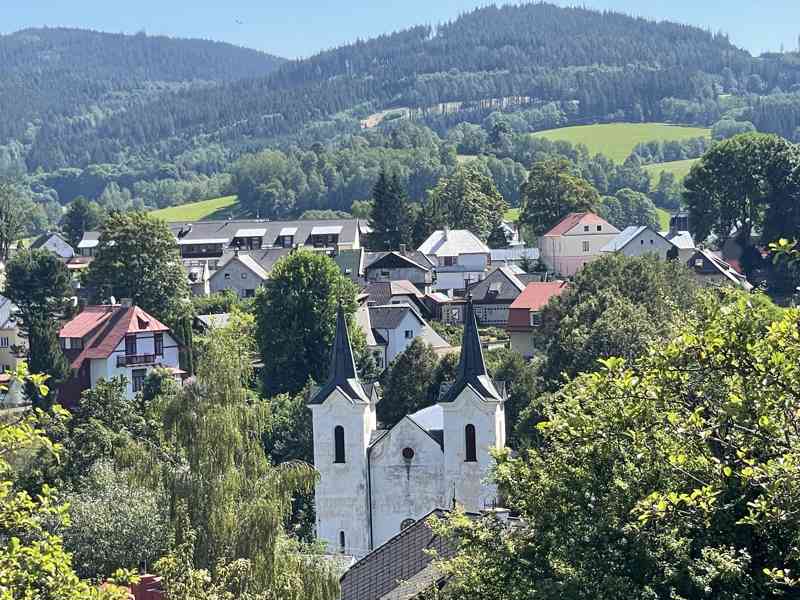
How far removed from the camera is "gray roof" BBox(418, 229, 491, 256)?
99875mm

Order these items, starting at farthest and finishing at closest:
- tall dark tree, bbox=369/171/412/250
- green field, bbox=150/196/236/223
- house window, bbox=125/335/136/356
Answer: green field, bbox=150/196/236/223
tall dark tree, bbox=369/171/412/250
house window, bbox=125/335/136/356

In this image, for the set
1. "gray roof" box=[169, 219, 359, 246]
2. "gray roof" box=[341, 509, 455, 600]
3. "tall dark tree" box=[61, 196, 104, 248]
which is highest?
"gray roof" box=[341, 509, 455, 600]

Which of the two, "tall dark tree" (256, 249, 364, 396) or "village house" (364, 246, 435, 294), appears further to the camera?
"village house" (364, 246, 435, 294)

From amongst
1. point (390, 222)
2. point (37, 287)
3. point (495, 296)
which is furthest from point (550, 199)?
point (37, 287)

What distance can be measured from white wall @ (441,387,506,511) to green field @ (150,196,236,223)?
428ft

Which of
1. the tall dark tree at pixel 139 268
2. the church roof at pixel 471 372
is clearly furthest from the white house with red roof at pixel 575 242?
the church roof at pixel 471 372

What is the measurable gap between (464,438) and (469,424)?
Result: 0.47 metres

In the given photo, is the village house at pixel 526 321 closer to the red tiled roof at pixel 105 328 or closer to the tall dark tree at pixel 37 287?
the red tiled roof at pixel 105 328

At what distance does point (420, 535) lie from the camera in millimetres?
33094

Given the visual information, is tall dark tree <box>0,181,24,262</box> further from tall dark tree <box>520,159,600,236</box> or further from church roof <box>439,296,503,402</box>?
church roof <box>439,296,503,402</box>

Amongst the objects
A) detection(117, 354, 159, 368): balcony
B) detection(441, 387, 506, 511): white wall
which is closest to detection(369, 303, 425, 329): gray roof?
detection(117, 354, 159, 368): balcony

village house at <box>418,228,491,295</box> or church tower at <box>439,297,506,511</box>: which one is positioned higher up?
church tower at <box>439,297,506,511</box>

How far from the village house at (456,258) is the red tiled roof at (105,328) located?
2620 centimetres

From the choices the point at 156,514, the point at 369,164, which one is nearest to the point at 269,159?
the point at 369,164
